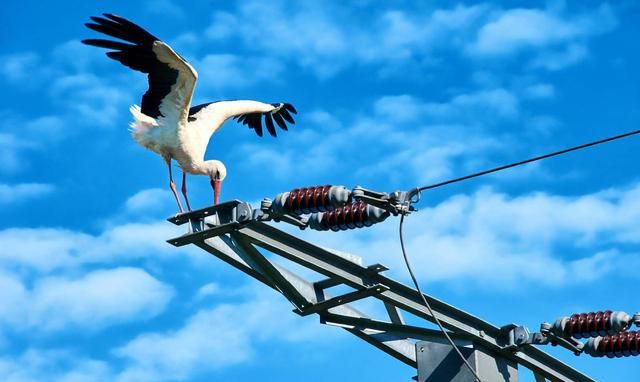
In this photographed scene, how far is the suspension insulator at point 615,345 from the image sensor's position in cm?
1006

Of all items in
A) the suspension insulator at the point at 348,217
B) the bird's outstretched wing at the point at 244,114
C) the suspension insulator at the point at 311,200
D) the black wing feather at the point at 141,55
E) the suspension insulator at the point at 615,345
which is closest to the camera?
the suspension insulator at the point at 311,200

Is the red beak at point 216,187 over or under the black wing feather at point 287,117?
under

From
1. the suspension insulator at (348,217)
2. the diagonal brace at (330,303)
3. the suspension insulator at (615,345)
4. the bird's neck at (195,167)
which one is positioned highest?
the bird's neck at (195,167)

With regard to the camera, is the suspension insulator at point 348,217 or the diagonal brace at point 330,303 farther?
the diagonal brace at point 330,303

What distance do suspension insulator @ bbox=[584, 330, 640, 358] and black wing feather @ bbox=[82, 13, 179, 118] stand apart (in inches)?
206

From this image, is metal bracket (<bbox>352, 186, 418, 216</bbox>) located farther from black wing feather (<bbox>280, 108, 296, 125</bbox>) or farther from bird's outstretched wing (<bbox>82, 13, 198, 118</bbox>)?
black wing feather (<bbox>280, 108, 296, 125</bbox>)

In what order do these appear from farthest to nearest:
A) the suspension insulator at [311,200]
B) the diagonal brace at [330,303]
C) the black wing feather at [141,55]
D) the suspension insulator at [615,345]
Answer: the black wing feather at [141,55] < the suspension insulator at [615,345] < the diagonal brace at [330,303] < the suspension insulator at [311,200]

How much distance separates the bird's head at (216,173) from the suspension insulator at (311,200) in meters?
3.28

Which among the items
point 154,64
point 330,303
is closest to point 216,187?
point 154,64

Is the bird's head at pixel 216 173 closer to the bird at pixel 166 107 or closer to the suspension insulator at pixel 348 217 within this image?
the bird at pixel 166 107

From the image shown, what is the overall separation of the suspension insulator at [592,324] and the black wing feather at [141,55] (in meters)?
5.00

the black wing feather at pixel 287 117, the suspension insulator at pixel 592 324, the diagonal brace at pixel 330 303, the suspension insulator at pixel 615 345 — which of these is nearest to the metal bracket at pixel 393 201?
the diagonal brace at pixel 330 303

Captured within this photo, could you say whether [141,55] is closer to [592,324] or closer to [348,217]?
[348,217]

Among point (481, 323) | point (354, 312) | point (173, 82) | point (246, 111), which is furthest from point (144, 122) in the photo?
point (481, 323)
